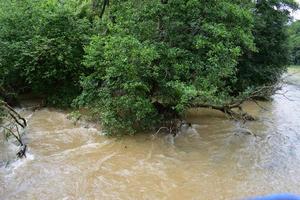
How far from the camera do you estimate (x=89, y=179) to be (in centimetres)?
780

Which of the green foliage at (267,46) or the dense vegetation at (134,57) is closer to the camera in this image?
the dense vegetation at (134,57)

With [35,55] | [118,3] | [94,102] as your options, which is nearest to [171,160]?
[94,102]

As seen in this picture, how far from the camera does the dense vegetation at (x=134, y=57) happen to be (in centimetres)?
997

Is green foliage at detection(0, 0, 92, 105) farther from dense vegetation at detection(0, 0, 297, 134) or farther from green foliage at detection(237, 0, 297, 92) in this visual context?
green foliage at detection(237, 0, 297, 92)

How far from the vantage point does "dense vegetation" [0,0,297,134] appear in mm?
9969

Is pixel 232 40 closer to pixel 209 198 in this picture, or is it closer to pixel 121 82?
pixel 121 82

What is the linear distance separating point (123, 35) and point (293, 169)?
5957 millimetres

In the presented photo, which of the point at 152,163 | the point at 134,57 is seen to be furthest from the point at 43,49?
the point at 152,163

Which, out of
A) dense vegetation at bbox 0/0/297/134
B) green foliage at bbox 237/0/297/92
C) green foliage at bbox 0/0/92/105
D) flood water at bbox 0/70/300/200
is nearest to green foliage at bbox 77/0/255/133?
dense vegetation at bbox 0/0/297/134

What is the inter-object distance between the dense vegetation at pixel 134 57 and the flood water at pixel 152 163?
884 millimetres

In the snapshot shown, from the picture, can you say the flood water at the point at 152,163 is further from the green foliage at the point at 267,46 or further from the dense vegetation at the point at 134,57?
the green foliage at the point at 267,46

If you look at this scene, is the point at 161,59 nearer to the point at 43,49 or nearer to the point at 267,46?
the point at 43,49

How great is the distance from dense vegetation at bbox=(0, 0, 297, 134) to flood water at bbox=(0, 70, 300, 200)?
2.90 feet

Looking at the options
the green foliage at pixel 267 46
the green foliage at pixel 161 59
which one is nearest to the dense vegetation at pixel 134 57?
the green foliage at pixel 161 59
